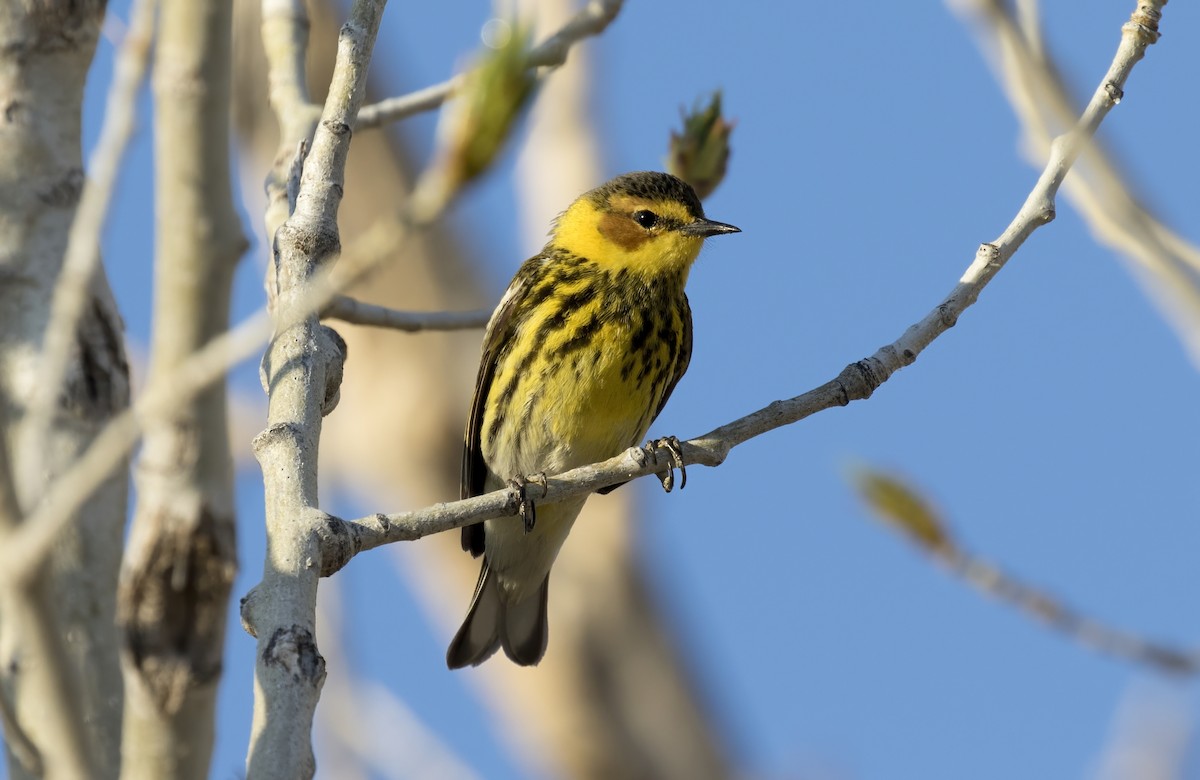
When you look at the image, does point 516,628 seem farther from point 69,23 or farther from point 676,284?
point 69,23

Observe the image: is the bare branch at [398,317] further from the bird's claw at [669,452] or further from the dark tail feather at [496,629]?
the dark tail feather at [496,629]

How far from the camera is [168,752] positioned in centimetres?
303

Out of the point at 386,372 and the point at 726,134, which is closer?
the point at 726,134

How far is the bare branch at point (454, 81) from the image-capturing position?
516cm

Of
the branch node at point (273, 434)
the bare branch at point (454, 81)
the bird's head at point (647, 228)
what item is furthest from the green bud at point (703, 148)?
the branch node at point (273, 434)

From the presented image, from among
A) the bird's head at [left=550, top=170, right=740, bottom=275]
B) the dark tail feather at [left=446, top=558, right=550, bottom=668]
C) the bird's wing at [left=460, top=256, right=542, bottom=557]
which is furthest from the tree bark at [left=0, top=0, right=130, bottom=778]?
the dark tail feather at [left=446, top=558, right=550, bottom=668]

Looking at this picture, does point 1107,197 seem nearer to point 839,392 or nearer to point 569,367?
point 839,392

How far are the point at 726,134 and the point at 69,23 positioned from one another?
9.95 feet

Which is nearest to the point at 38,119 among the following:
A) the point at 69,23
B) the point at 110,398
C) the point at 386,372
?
the point at 69,23

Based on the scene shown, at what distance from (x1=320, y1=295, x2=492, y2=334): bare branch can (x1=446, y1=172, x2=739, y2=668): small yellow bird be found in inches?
27.2

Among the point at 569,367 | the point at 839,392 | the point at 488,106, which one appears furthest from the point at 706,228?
the point at 488,106

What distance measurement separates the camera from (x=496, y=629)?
286 inches

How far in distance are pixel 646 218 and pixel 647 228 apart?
0.22 ft

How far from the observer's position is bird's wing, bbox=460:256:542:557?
22.3 feet
